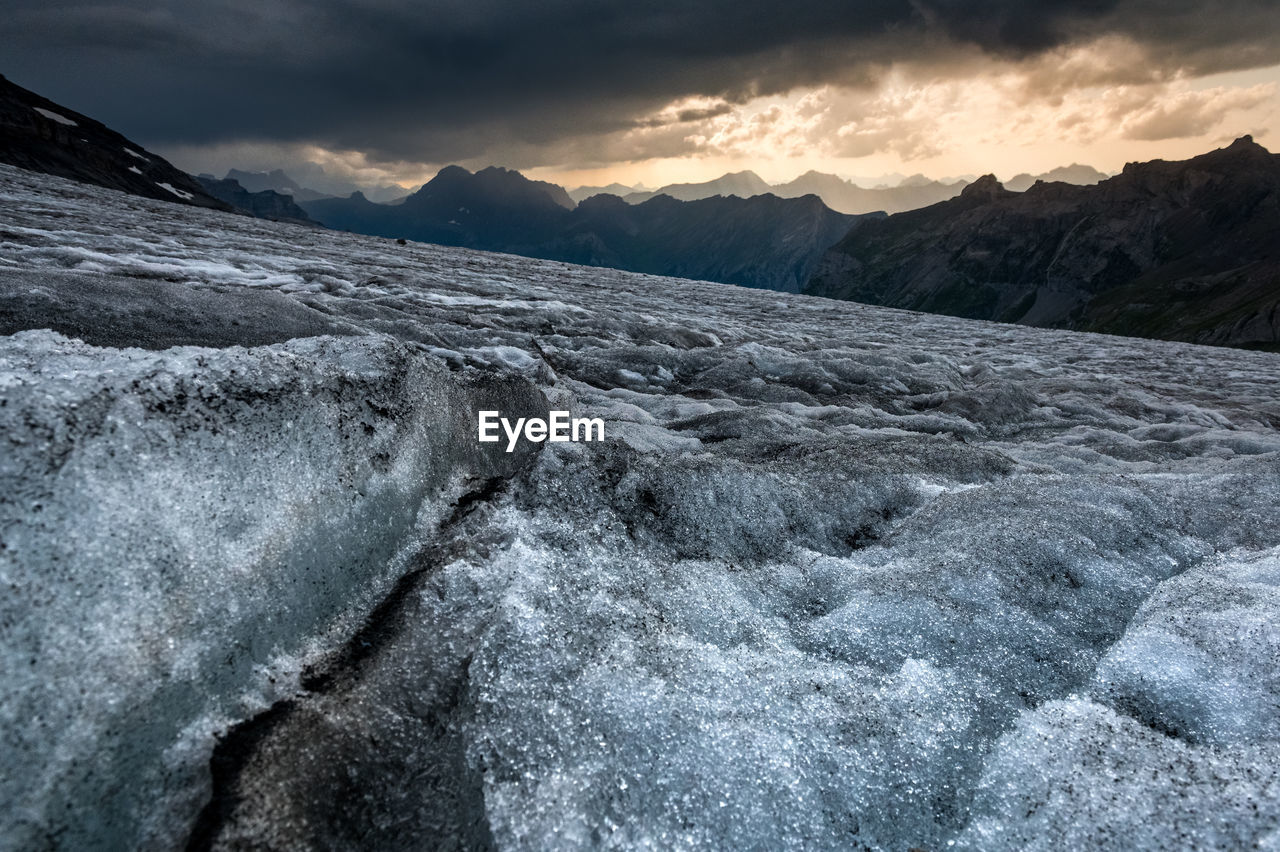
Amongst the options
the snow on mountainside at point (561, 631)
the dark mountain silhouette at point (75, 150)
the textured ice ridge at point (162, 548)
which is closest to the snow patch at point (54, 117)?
the dark mountain silhouette at point (75, 150)

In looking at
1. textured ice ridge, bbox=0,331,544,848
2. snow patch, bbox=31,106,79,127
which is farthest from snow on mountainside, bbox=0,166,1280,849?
snow patch, bbox=31,106,79,127

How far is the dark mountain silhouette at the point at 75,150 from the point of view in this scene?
222ft

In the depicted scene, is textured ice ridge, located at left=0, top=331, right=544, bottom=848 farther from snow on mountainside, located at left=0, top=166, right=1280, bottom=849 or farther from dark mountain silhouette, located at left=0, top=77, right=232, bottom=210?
dark mountain silhouette, located at left=0, top=77, right=232, bottom=210

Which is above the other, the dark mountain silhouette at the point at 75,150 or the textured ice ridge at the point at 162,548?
the dark mountain silhouette at the point at 75,150

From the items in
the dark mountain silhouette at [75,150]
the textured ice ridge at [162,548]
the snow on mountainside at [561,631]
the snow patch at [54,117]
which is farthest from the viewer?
the snow patch at [54,117]

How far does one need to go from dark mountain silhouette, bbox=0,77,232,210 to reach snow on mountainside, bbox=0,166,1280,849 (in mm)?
80010

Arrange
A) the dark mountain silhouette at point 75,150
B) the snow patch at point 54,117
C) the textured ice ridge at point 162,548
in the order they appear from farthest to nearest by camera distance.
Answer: the snow patch at point 54,117, the dark mountain silhouette at point 75,150, the textured ice ridge at point 162,548

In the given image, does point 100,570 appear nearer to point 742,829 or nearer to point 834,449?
point 742,829

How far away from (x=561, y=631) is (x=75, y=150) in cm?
10364

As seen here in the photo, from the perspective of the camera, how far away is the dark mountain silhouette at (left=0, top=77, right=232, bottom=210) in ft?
222

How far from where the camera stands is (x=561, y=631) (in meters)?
3.36

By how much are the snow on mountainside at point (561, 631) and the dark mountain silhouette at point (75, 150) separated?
80010 millimetres

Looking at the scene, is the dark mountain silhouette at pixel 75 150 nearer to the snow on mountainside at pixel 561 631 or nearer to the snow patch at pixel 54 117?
the snow patch at pixel 54 117

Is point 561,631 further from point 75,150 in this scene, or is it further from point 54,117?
point 54,117
